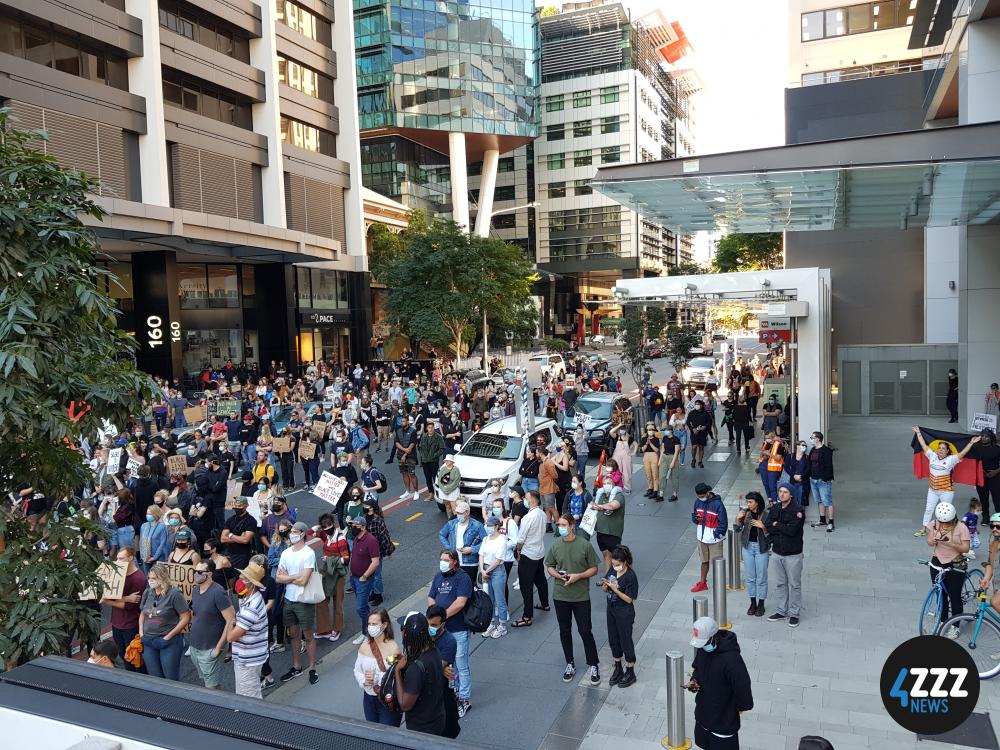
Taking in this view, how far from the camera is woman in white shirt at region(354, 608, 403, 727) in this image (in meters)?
6.64

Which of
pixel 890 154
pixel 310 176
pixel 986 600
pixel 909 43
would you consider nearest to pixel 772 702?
pixel 986 600

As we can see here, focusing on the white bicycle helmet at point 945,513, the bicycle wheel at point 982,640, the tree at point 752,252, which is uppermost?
the tree at point 752,252

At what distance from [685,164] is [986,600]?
28.1ft

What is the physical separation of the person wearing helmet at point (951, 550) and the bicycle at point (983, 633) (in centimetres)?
50

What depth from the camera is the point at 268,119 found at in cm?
4022

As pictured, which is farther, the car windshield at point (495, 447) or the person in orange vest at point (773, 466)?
the car windshield at point (495, 447)

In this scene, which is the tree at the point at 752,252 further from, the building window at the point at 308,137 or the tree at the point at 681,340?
the building window at the point at 308,137

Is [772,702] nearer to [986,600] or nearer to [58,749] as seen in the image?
[986,600]

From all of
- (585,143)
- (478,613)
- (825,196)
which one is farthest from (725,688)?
(585,143)

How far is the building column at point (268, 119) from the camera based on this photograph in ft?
132

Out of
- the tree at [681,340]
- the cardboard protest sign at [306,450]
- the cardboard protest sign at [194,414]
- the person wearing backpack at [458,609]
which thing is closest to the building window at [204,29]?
the cardboard protest sign at [194,414]

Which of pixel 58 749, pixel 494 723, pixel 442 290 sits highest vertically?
pixel 442 290

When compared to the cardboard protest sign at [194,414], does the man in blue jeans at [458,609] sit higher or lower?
lower

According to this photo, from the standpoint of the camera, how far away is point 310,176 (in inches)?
1729
